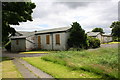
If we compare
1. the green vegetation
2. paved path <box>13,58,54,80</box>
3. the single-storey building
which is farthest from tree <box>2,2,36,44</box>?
the single-storey building

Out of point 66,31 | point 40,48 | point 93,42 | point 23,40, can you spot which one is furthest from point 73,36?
point 23,40

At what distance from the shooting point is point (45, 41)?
27812 mm

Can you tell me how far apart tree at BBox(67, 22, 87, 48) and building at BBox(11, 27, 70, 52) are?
139 cm

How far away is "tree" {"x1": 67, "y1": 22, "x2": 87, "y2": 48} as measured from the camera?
22.8m

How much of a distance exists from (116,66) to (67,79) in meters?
2.62

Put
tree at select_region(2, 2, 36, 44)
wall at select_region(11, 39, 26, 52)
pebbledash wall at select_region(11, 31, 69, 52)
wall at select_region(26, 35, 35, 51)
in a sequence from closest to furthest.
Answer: tree at select_region(2, 2, 36, 44), pebbledash wall at select_region(11, 31, 69, 52), wall at select_region(26, 35, 35, 51), wall at select_region(11, 39, 26, 52)

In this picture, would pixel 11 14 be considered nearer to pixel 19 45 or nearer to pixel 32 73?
A: pixel 32 73

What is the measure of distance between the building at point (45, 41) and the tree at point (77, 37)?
1.39 metres

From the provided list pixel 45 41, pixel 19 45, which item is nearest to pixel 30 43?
pixel 19 45

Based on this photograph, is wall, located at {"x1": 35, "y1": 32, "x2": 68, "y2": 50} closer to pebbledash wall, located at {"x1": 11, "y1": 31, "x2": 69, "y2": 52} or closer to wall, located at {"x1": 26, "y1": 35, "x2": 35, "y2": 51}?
pebbledash wall, located at {"x1": 11, "y1": 31, "x2": 69, "y2": 52}

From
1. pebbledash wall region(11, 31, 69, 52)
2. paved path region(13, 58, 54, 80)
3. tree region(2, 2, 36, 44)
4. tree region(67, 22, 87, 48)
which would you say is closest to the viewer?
paved path region(13, 58, 54, 80)

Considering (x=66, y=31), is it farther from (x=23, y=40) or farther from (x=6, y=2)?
(x=6, y=2)

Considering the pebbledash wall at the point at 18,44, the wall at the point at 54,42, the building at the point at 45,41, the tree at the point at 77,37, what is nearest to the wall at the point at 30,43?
the building at the point at 45,41

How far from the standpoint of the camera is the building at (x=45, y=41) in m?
24.5
